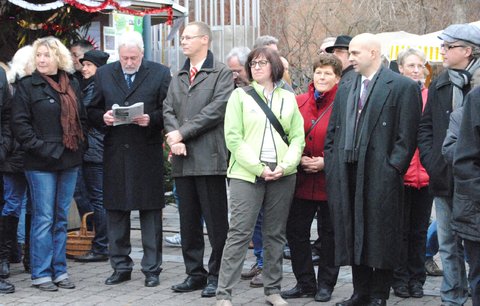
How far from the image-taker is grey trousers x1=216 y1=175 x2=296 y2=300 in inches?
286

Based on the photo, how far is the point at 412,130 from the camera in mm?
6996

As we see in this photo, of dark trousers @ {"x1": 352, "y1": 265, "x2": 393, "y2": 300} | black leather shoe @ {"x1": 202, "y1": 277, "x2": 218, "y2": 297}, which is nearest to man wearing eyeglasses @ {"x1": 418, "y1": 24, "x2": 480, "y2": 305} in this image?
dark trousers @ {"x1": 352, "y1": 265, "x2": 393, "y2": 300}

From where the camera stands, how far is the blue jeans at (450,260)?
704cm

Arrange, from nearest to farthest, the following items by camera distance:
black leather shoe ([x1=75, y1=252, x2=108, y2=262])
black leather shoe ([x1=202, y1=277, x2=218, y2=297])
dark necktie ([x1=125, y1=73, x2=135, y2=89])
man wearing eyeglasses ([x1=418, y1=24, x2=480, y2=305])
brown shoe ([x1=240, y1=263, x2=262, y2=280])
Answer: man wearing eyeglasses ([x1=418, y1=24, x2=480, y2=305]) → black leather shoe ([x1=202, y1=277, x2=218, y2=297]) → dark necktie ([x1=125, y1=73, x2=135, y2=89]) → brown shoe ([x1=240, y1=263, x2=262, y2=280]) → black leather shoe ([x1=75, y1=252, x2=108, y2=262])

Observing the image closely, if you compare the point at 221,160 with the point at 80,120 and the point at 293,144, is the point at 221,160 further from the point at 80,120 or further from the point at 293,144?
the point at 80,120

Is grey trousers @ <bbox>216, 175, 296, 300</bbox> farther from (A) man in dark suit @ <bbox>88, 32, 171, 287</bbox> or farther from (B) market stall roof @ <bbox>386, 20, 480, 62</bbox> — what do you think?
(B) market stall roof @ <bbox>386, 20, 480, 62</bbox>

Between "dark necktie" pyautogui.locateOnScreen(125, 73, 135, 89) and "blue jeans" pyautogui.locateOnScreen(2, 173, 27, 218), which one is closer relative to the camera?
"dark necktie" pyautogui.locateOnScreen(125, 73, 135, 89)

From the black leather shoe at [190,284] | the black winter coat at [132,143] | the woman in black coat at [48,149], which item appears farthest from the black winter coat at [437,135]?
the woman in black coat at [48,149]

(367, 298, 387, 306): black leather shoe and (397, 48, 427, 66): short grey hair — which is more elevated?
(397, 48, 427, 66): short grey hair

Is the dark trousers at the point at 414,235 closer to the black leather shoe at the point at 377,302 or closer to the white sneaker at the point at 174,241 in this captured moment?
the black leather shoe at the point at 377,302

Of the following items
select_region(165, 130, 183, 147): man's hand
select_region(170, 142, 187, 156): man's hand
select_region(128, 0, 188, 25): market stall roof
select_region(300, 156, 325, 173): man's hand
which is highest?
select_region(128, 0, 188, 25): market stall roof

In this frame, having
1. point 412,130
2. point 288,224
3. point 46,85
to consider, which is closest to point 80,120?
point 46,85

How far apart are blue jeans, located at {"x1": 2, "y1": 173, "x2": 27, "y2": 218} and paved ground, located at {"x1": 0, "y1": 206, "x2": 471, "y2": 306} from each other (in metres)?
0.59

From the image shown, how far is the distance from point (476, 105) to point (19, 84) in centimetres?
428
